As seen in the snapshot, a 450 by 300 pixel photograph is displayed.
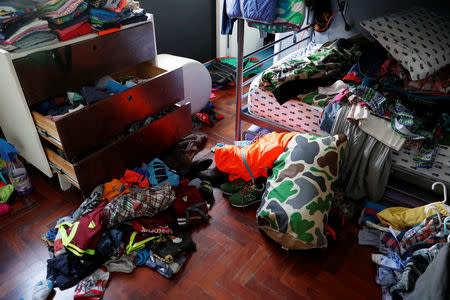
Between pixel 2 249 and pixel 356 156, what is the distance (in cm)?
202

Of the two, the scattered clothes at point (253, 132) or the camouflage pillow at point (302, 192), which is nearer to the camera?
the camouflage pillow at point (302, 192)

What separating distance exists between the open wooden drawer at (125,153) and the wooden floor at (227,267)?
257mm

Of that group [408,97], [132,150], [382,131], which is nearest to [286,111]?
[382,131]

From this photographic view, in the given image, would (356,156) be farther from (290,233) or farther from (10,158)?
(10,158)

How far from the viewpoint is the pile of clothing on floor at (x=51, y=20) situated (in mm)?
1589

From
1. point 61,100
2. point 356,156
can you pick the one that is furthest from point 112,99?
point 356,156

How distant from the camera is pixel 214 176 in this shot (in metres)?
2.17

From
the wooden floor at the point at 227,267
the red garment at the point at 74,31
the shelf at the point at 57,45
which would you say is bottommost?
A: the wooden floor at the point at 227,267

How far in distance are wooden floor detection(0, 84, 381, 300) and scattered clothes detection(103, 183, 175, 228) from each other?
0.25 m

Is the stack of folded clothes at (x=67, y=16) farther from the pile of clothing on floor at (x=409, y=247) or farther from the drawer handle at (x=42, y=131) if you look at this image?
the pile of clothing on floor at (x=409, y=247)

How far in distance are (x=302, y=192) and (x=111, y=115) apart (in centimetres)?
116

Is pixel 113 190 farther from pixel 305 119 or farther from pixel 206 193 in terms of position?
pixel 305 119

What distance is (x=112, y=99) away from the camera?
1.88 metres

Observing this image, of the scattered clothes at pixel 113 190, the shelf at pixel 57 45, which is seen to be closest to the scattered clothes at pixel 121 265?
the scattered clothes at pixel 113 190
